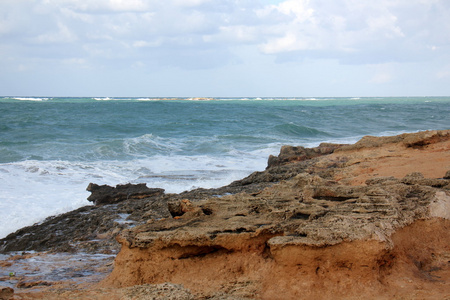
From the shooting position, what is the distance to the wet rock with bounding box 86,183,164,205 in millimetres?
7613

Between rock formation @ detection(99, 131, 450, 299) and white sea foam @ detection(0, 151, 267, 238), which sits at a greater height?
rock formation @ detection(99, 131, 450, 299)

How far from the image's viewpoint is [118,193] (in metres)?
7.76

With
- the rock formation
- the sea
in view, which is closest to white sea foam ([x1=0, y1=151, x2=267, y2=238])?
the sea

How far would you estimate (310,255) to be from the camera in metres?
3.03

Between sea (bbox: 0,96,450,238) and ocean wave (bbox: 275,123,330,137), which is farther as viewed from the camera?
ocean wave (bbox: 275,123,330,137)

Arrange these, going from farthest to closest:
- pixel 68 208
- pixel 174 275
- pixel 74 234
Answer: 1. pixel 68 208
2. pixel 74 234
3. pixel 174 275

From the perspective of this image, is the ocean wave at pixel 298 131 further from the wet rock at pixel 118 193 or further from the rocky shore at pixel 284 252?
the rocky shore at pixel 284 252

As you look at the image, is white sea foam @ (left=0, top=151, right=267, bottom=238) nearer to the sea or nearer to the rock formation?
the sea

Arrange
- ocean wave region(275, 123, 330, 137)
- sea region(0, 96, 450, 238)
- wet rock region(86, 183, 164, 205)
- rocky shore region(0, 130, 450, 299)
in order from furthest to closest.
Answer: ocean wave region(275, 123, 330, 137), sea region(0, 96, 450, 238), wet rock region(86, 183, 164, 205), rocky shore region(0, 130, 450, 299)

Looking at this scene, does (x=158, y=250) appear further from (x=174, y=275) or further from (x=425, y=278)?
(x=425, y=278)

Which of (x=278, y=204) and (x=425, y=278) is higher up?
(x=278, y=204)

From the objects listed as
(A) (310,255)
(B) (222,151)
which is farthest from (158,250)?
(B) (222,151)

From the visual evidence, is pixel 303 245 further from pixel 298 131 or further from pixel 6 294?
pixel 298 131

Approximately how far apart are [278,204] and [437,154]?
4.45 m
